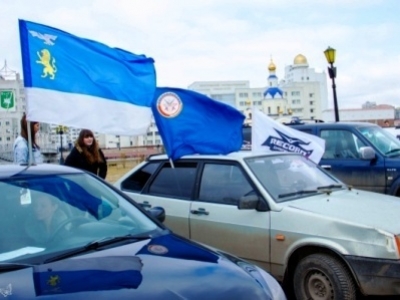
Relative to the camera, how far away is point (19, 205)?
3.76 meters

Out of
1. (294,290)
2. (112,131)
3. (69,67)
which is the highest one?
(69,67)

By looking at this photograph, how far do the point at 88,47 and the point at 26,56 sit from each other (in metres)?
0.74

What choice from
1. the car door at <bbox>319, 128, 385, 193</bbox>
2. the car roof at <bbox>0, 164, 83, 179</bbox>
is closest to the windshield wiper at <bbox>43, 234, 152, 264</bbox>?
the car roof at <bbox>0, 164, 83, 179</bbox>

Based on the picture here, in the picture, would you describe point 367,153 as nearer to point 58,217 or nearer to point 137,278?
point 58,217

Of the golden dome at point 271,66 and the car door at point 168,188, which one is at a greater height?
the golden dome at point 271,66

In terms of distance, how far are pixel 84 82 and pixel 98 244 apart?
2.96 meters

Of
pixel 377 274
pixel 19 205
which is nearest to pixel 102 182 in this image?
pixel 19 205

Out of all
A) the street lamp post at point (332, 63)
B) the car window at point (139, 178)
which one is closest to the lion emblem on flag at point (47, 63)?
the car window at point (139, 178)

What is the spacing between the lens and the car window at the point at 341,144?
8859 millimetres

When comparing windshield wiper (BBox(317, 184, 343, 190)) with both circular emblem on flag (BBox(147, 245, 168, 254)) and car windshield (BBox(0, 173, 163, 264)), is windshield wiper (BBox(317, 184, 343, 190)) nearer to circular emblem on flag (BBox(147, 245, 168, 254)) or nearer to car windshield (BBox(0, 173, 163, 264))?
car windshield (BBox(0, 173, 163, 264))

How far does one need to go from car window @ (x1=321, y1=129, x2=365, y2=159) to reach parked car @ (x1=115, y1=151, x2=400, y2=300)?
2831 mm

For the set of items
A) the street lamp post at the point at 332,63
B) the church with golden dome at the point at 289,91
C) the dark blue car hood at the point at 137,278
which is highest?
the church with golden dome at the point at 289,91

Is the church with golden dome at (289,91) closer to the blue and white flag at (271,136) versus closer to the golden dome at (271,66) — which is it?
the golden dome at (271,66)

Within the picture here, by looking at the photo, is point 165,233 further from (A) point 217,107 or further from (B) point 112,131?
(A) point 217,107
